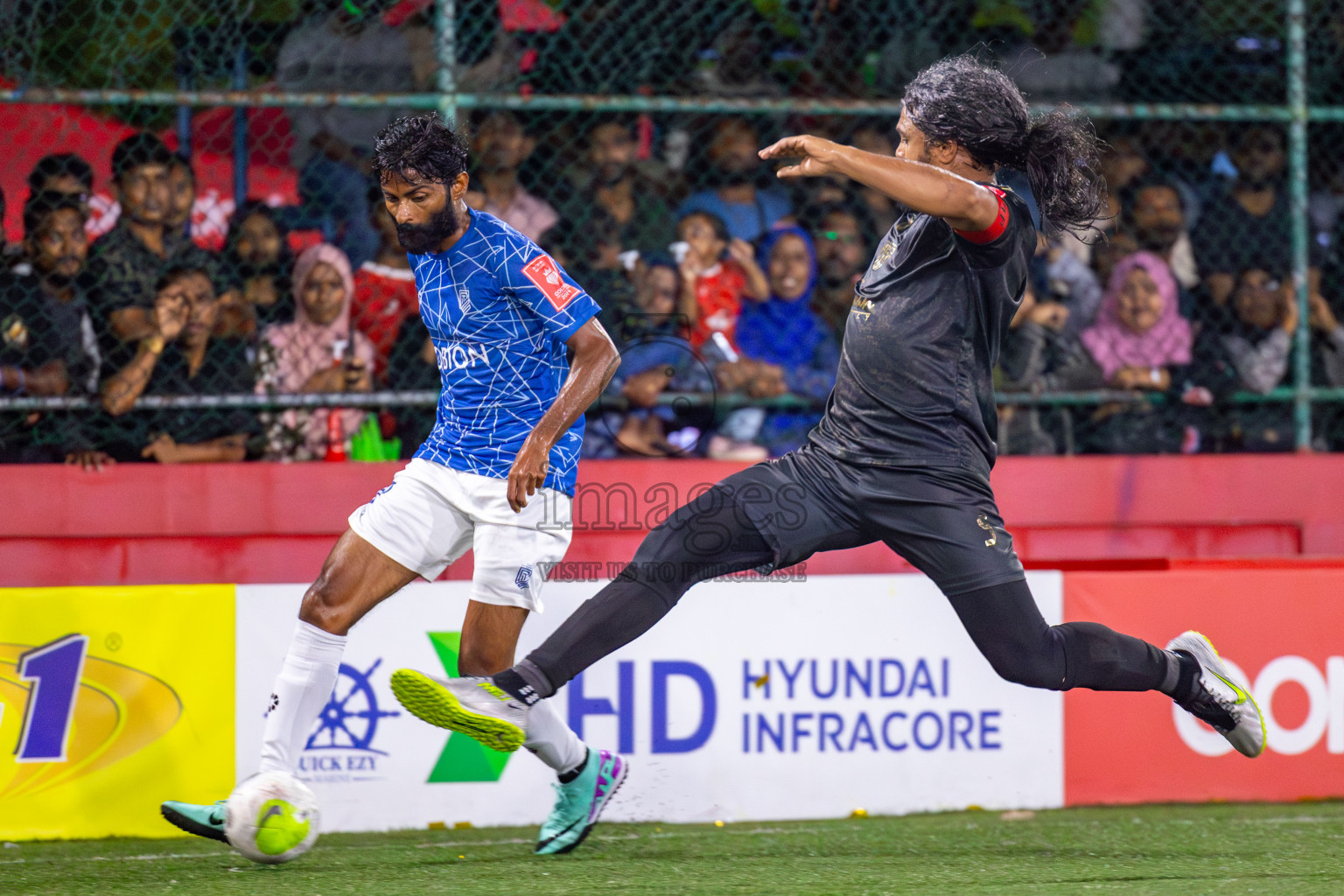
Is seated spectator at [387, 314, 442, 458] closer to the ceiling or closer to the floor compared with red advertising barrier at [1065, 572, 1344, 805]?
closer to the ceiling

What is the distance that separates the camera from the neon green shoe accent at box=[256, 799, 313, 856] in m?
3.51

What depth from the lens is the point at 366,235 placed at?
580 centimetres

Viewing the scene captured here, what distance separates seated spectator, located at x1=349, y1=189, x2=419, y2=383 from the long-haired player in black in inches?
99.9

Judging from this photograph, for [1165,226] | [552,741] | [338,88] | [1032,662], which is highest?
[338,88]

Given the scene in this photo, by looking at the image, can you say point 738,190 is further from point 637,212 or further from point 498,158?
point 498,158

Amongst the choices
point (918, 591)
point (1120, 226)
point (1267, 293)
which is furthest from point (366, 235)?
Answer: point (1267, 293)

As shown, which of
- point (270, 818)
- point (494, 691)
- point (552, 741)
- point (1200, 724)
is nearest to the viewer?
point (494, 691)

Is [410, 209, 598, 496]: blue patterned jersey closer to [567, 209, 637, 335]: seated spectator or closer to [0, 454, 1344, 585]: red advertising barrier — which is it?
[0, 454, 1344, 585]: red advertising barrier

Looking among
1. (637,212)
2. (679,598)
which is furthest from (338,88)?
(679,598)

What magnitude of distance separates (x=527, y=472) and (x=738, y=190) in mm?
2844

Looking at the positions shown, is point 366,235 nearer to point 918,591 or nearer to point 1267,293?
point 918,591

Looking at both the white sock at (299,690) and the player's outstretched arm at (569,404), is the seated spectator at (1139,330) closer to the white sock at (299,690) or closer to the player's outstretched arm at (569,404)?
the player's outstretched arm at (569,404)

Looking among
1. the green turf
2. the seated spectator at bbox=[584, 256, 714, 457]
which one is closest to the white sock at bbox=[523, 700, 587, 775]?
the green turf

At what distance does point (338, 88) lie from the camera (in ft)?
18.9
